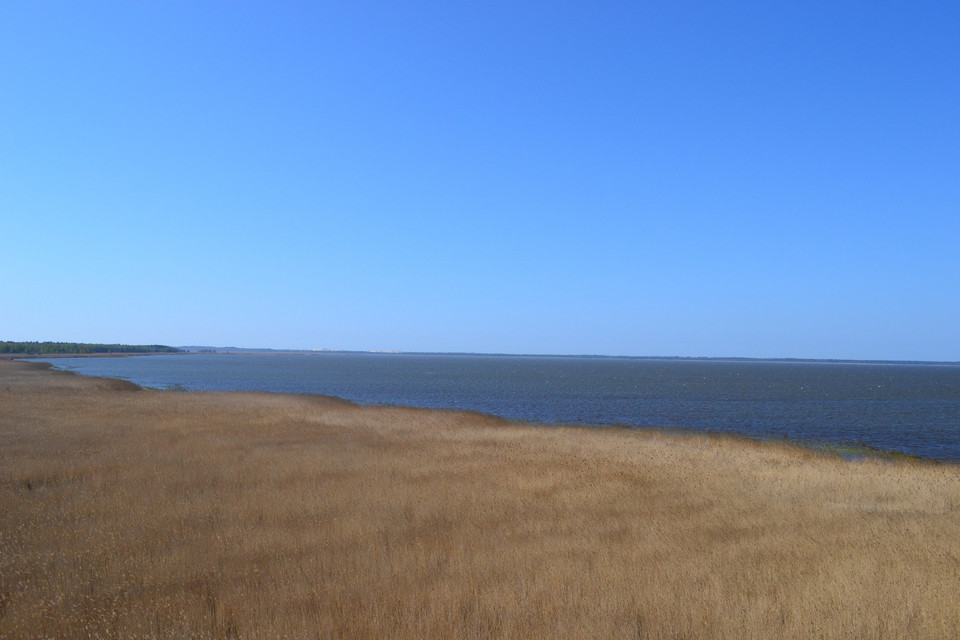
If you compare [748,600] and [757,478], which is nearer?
[748,600]

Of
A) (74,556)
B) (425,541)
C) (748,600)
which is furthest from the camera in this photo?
(425,541)

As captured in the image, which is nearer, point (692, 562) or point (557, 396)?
point (692, 562)

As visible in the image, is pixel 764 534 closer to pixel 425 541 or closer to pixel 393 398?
pixel 425 541

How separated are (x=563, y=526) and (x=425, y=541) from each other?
8.81 feet

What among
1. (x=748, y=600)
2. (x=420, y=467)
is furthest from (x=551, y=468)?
(x=748, y=600)

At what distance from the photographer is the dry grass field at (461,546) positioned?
7445mm

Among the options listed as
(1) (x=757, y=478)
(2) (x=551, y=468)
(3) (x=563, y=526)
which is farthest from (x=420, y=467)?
(1) (x=757, y=478)

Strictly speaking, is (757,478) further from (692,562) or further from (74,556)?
(74,556)

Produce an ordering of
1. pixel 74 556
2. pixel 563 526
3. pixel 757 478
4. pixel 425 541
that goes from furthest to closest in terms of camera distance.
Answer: pixel 757 478 → pixel 563 526 → pixel 425 541 → pixel 74 556

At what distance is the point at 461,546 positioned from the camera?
33.8 feet

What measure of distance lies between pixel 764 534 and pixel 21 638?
10.9 m

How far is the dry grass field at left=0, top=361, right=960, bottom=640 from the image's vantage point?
7.45 m

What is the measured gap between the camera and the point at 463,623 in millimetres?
7336

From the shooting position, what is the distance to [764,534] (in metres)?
11.3
